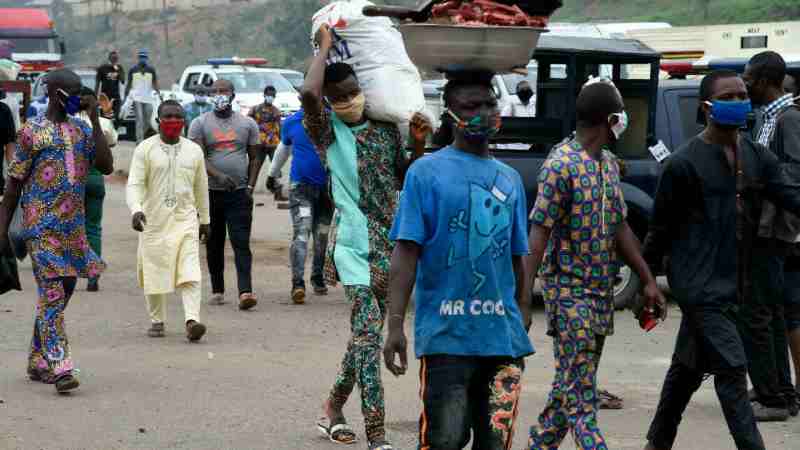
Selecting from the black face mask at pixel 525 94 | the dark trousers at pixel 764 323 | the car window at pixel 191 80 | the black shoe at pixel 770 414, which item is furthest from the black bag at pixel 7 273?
the car window at pixel 191 80

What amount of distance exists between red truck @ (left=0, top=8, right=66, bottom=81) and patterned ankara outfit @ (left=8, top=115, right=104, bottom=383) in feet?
125

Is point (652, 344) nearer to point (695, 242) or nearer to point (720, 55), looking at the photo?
point (695, 242)

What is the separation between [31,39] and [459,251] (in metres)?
43.5

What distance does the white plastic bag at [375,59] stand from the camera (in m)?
6.95

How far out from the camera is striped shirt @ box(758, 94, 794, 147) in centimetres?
788

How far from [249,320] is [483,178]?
659 cm

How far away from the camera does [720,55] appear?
68.8 ft

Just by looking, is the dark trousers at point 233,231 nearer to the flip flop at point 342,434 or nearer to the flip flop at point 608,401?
the flip flop at point 608,401

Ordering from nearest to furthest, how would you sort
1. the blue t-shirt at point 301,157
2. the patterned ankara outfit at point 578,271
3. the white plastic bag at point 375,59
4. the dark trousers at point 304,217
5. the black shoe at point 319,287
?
the patterned ankara outfit at point 578,271, the white plastic bag at point 375,59, the blue t-shirt at point 301,157, the dark trousers at point 304,217, the black shoe at point 319,287

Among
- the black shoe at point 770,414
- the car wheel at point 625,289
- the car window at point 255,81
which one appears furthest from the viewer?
the car window at point 255,81

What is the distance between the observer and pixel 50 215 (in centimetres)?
848

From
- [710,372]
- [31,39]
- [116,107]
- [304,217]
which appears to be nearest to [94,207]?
[304,217]

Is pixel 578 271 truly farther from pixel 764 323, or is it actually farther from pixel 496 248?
pixel 764 323

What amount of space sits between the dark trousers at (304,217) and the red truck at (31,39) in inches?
1356
